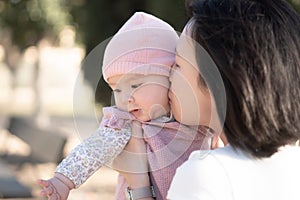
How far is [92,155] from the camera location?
150 cm

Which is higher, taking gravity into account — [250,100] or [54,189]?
[250,100]

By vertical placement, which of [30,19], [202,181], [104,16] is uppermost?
[202,181]

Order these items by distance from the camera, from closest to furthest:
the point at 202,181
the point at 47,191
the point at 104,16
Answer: the point at 202,181
the point at 47,191
the point at 104,16

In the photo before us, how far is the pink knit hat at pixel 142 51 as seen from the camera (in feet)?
4.94

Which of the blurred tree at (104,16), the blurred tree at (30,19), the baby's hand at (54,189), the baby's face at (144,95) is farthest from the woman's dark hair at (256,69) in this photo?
the blurred tree at (30,19)

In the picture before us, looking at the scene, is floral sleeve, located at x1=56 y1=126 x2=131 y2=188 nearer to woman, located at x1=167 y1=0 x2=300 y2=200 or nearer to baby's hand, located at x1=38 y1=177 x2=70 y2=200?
baby's hand, located at x1=38 y1=177 x2=70 y2=200

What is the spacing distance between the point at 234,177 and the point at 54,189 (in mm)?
440

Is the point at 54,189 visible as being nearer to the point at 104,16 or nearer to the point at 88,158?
the point at 88,158

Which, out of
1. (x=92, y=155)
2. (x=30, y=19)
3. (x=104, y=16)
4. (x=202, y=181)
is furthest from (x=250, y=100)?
(x=30, y=19)

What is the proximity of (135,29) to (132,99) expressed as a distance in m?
0.17

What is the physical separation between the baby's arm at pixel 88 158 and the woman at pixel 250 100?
0.96 ft

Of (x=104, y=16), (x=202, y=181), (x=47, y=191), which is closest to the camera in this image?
(x=202, y=181)

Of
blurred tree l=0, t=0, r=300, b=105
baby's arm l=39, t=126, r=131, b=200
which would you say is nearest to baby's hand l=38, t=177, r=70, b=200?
baby's arm l=39, t=126, r=131, b=200

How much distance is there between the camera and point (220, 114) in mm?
1265
